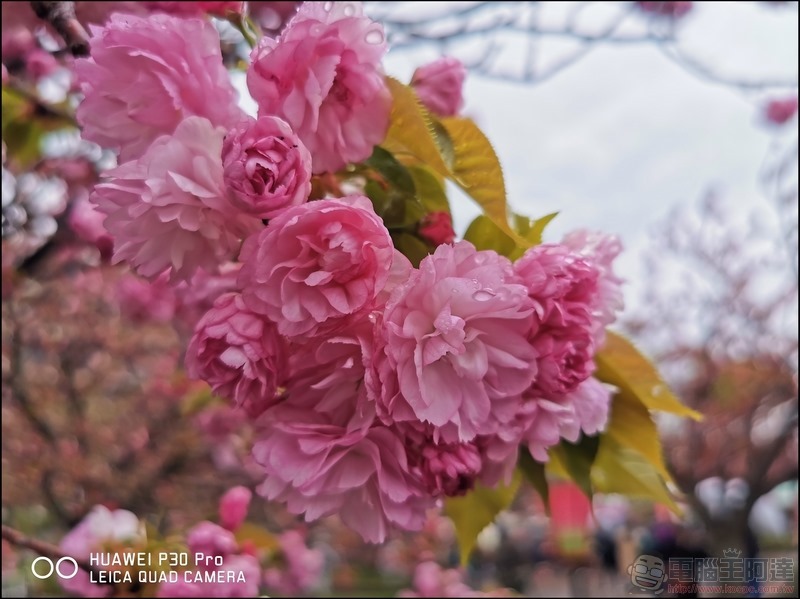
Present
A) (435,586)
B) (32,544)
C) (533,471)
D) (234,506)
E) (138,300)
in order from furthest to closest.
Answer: (138,300) < (435,586) < (234,506) < (32,544) < (533,471)

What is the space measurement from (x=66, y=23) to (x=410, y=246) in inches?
19.2

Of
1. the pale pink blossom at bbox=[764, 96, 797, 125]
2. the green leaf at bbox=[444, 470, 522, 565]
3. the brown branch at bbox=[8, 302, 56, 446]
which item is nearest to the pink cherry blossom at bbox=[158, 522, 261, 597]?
the green leaf at bbox=[444, 470, 522, 565]

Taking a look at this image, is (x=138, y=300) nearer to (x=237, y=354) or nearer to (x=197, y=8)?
(x=197, y=8)

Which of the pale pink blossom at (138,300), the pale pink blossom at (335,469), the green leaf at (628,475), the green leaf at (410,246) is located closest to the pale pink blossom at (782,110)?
the pale pink blossom at (138,300)

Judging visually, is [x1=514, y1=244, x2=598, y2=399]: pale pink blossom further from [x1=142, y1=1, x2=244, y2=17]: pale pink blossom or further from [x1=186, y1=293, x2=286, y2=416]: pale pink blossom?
[x1=142, y1=1, x2=244, y2=17]: pale pink blossom

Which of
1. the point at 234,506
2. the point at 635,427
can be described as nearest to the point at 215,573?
the point at 234,506

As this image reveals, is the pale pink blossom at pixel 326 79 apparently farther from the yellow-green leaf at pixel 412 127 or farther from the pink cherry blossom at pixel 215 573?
the pink cherry blossom at pixel 215 573

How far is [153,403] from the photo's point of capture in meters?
3.56

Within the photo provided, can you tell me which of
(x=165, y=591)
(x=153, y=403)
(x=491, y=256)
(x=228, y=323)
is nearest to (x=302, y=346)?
(x=228, y=323)

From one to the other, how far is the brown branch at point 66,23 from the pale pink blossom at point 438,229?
0.42 meters

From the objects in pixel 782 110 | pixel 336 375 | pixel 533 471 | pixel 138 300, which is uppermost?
pixel 336 375

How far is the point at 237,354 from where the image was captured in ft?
1.58

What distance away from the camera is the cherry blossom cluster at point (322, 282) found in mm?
469

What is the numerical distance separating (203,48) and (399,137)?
18cm
